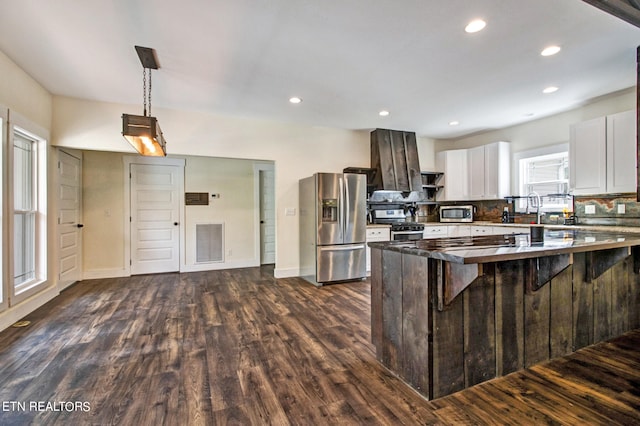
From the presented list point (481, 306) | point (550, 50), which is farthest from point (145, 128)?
point (550, 50)

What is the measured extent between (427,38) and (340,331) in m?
2.78

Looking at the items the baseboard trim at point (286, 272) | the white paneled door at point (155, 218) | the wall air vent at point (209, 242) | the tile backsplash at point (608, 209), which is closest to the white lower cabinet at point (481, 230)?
the tile backsplash at point (608, 209)

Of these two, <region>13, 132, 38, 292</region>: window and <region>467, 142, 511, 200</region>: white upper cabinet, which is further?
<region>467, 142, 511, 200</region>: white upper cabinet

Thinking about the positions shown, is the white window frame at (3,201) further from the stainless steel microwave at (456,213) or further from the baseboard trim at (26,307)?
the stainless steel microwave at (456,213)

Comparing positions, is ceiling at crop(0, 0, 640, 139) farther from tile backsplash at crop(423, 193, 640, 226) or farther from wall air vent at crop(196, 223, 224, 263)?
wall air vent at crop(196, 223, 224, 263)

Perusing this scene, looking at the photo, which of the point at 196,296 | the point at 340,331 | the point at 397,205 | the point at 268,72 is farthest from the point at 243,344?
the point at 397,205

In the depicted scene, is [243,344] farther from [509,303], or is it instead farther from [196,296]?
[509,303]

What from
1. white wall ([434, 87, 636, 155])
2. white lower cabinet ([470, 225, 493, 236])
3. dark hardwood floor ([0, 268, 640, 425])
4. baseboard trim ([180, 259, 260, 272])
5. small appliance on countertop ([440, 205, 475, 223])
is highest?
white wall ([434, 87, 636, 155])

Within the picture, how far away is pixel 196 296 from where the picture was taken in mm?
4121

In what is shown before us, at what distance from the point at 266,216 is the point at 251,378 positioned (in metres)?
4.53

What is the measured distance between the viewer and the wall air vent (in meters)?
5.82

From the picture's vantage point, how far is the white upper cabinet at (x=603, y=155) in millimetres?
3646

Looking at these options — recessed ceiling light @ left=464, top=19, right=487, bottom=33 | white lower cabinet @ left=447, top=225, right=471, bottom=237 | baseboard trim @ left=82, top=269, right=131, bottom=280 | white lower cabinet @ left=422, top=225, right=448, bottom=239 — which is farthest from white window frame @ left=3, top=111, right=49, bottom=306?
white lower cabinet @ left=447, top=225, right=471, bottom=237

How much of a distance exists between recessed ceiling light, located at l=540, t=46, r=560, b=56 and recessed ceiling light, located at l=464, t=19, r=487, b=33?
0.85 metres
